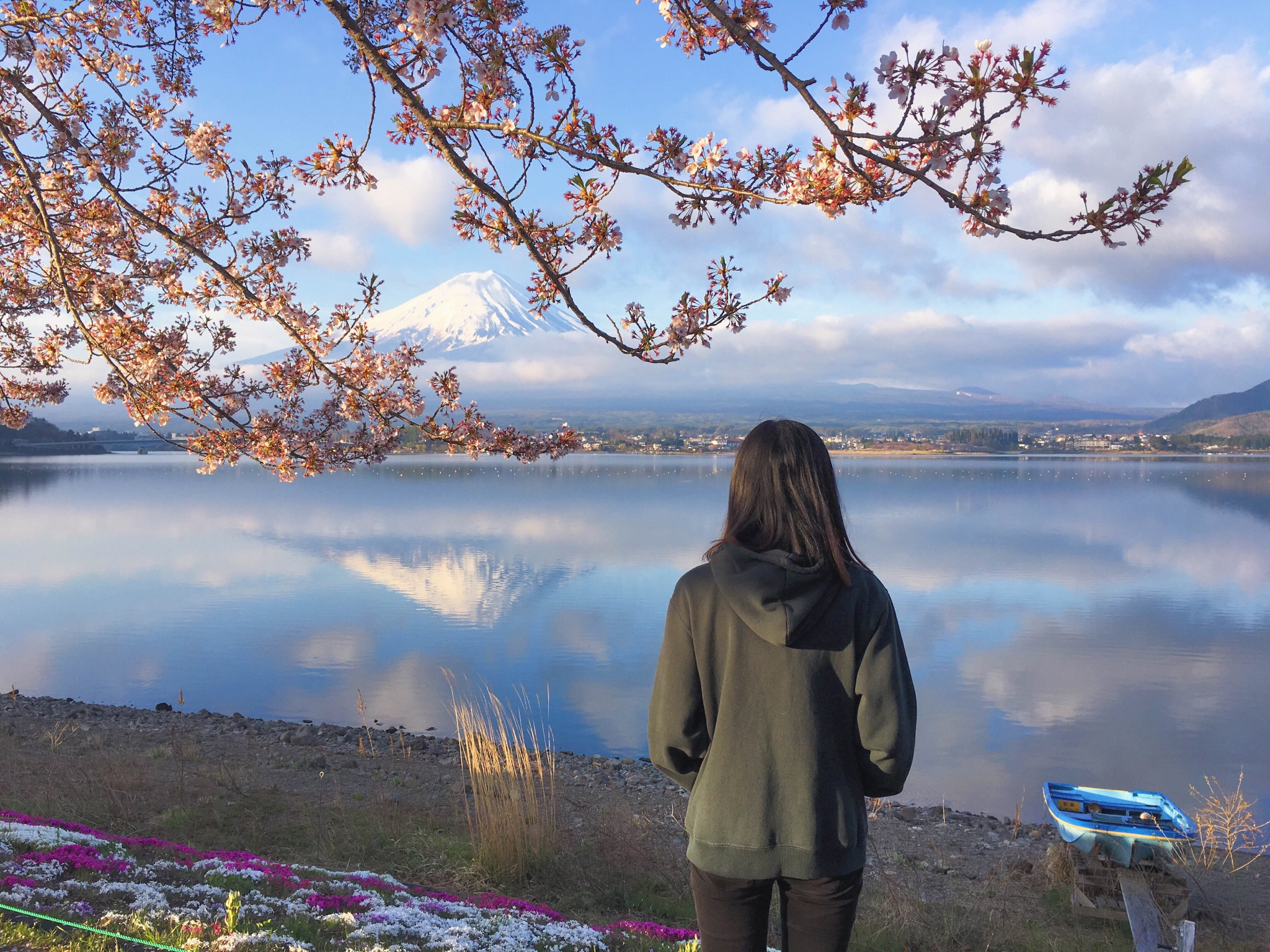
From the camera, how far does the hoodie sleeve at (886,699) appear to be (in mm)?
1794

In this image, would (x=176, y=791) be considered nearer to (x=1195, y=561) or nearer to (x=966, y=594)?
A: (x=966, y=594)

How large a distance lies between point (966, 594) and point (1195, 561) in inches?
491

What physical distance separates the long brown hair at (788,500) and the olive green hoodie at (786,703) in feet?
0.17

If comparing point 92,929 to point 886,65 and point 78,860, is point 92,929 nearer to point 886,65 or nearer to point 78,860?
point 78,860

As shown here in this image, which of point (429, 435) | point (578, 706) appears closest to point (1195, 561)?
point (578, 706)

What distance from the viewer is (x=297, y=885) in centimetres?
403

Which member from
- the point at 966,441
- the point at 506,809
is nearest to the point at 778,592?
the point at 506,809

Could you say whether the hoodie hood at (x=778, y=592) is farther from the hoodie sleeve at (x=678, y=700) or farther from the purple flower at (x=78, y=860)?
the purple flower at (x=78, y=860)

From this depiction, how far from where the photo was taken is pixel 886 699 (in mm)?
1796

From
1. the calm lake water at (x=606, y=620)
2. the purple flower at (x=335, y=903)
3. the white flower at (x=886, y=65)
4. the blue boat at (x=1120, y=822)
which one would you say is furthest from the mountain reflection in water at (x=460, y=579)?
the white flower at (x=886, y=65)

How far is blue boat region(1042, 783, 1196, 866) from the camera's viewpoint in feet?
20.1

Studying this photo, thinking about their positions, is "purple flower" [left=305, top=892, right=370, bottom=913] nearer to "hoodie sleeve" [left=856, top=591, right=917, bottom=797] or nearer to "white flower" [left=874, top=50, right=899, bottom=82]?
"hoodie sleeve" [left=856, top=591, right=917, bottom=797]

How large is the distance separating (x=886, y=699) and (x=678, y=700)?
47cm

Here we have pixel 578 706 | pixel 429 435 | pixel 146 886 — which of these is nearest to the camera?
pixel 146 886
